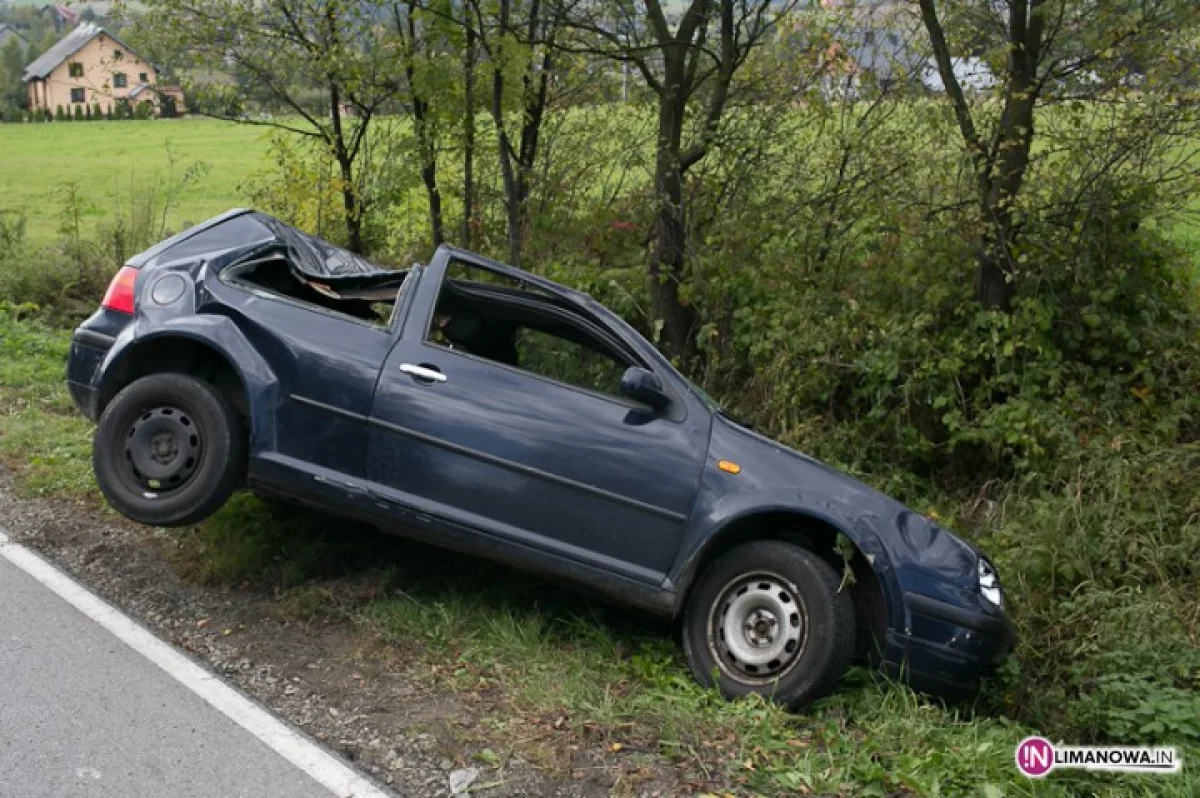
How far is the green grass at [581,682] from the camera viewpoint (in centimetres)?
471

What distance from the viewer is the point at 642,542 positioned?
5.66 m

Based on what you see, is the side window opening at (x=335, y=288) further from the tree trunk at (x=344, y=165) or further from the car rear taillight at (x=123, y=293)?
the tree trunk at (x=344, y=165)

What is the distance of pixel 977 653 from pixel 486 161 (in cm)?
705

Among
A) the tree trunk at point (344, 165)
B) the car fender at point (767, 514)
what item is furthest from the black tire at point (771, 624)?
the tree trunk at point (344, 165)

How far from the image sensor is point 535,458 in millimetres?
5742

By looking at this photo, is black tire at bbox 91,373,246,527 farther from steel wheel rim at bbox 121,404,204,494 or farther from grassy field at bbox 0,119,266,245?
grassy field at bbox 0,119,266,245

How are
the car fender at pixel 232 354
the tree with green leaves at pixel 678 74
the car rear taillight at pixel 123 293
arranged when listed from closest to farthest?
the car fender at pixel 232 354, the car rear taillight at pixel 123 293, the tree with green leaves at pixel 678 74

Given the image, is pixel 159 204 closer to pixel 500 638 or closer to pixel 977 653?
pixel 500 638

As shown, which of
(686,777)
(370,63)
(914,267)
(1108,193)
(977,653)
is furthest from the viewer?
(370,63)

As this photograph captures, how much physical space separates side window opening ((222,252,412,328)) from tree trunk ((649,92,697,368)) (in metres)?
2.72

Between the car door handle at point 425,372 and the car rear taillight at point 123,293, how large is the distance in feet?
5.39

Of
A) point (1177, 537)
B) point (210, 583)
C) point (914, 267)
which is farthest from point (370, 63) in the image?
point (1177, 537)

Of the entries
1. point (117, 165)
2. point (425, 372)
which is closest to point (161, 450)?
point (425, 372)

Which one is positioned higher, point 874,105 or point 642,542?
point 874,105
